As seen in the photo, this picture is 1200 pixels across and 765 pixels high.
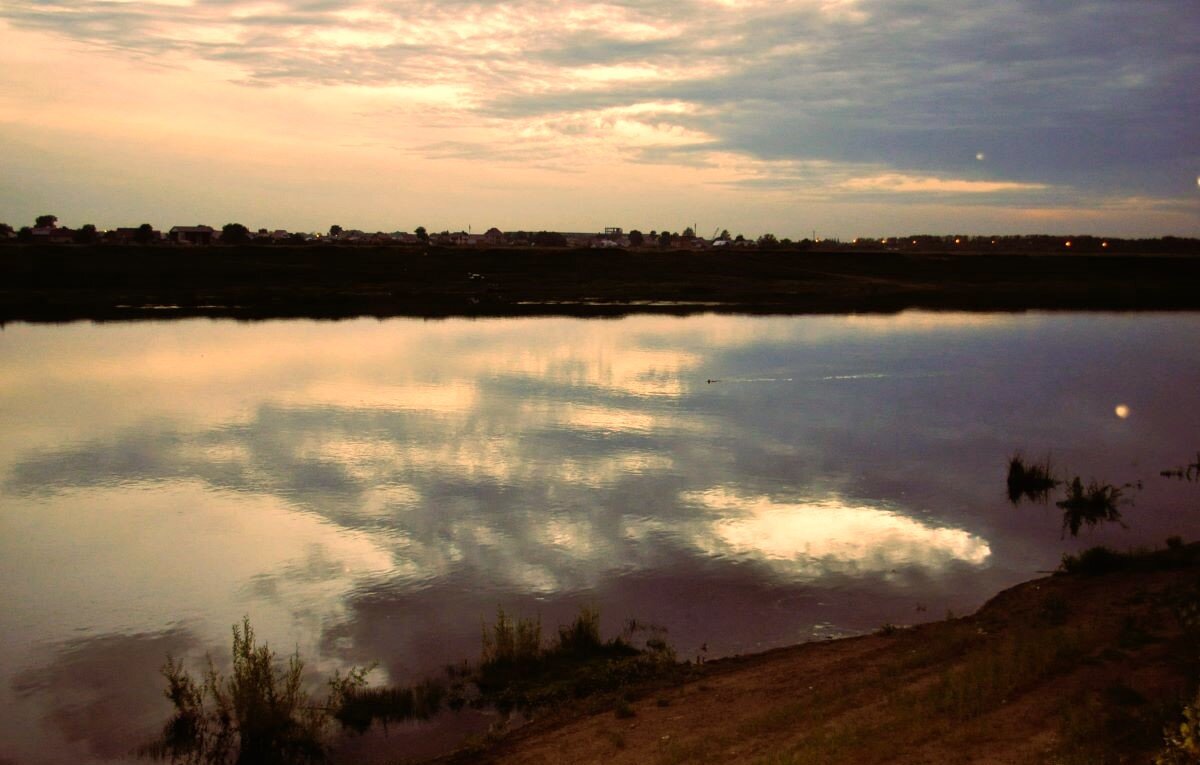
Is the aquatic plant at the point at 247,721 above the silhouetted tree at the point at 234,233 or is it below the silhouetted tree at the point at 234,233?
below

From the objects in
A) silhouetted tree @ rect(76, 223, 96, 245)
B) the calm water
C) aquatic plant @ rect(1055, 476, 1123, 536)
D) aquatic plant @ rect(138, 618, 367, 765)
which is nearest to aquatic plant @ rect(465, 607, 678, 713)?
the calm water

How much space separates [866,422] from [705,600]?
14.9 meters

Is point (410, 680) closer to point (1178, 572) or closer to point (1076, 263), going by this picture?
point (1178, 572)

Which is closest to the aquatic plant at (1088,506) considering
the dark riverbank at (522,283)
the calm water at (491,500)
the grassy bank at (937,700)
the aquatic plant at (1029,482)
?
the calm water at (491,500)

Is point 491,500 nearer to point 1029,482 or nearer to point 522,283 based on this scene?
point 1029,482

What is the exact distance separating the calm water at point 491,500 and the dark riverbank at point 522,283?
79.6ft

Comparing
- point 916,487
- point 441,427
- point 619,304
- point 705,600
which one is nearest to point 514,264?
point 619,304

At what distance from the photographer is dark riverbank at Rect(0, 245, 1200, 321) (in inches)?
2480

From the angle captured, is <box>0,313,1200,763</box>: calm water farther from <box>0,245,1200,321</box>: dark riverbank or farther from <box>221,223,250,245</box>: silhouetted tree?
<box>221,223,250,245</box>: silhouetted tree

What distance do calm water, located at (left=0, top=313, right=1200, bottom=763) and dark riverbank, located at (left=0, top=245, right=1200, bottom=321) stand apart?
2427 cm

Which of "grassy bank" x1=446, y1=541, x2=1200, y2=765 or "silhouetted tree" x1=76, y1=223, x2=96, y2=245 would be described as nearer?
"grassy bank" x1=446, y1=541, x2=1200, y2=765

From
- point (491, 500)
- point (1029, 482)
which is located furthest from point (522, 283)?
point (1029, 482)

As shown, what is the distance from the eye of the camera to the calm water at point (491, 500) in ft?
42.4

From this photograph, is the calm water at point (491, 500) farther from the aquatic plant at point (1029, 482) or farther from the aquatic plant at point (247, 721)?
the aquatic plant at point (1029, 482)
